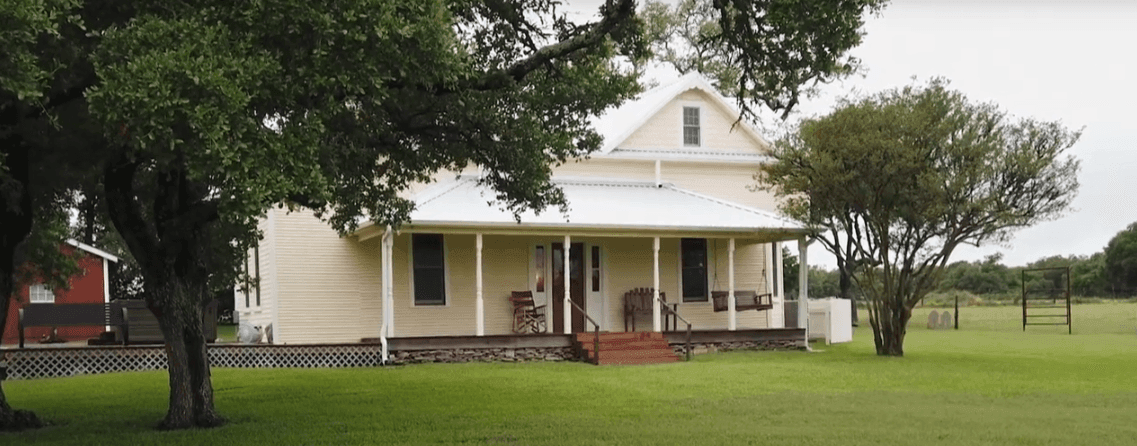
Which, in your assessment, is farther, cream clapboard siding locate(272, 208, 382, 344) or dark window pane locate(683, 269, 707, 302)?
dark window pane locate(683, 269, 707, 302)

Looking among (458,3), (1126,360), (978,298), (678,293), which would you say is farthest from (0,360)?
(978,298)

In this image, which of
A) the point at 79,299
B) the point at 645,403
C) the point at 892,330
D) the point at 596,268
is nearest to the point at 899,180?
the point at 892,330

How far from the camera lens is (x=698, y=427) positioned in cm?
1130

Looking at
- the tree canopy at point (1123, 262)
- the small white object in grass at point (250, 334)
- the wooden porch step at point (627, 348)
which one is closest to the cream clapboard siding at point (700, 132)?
the wooden porch step at point (627, 348)

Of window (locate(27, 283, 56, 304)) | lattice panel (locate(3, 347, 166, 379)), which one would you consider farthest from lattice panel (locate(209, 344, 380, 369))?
window (locate(27, 283, 56, 304))

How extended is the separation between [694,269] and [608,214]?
11.3 ft

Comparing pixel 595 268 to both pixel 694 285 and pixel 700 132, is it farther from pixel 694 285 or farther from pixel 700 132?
pixel 700 132

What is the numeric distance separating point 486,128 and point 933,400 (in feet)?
22.0

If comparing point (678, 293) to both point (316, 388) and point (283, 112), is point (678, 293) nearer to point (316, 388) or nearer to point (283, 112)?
point (316, 388)

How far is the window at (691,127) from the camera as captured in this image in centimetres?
2600

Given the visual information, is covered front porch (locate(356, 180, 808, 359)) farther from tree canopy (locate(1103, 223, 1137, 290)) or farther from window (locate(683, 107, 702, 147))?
tree canopy (locate(1103, 223, 1137, 290))

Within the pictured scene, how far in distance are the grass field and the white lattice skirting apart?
3.17 feet

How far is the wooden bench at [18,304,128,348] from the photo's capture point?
2062 cm

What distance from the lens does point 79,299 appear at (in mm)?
30609
